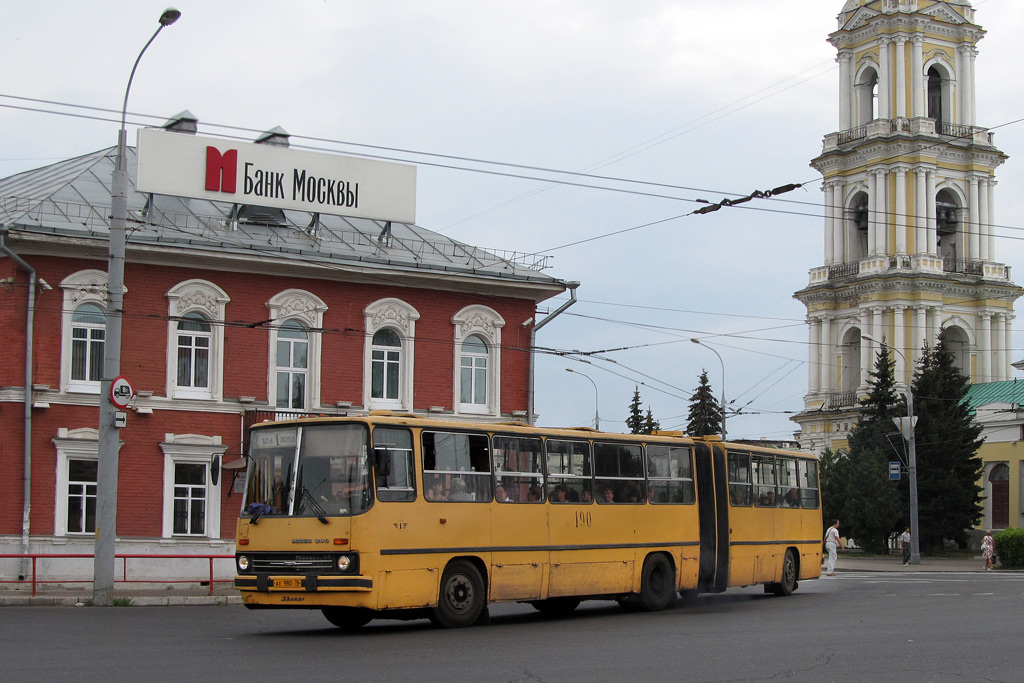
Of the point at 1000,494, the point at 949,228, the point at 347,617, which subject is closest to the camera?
the point at 347,617

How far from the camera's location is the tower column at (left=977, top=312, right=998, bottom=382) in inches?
3022

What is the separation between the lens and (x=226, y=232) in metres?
31.7

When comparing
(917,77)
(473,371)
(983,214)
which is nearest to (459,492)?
(473,371)

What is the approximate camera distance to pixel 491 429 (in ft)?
61.1

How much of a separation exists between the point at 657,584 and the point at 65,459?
Result: 13821 mm

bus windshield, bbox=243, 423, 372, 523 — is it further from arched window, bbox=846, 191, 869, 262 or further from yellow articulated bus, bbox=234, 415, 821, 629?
arched window, bbox=846, 191, 869, 262

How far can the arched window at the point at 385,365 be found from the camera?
3244cm

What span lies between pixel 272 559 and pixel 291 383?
14993 millimetres

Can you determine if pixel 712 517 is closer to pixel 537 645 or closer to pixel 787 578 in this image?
pixel 787 578

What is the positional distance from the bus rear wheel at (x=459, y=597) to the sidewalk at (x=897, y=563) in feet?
79.1

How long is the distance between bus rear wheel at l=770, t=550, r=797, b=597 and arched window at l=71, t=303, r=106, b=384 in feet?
50.0

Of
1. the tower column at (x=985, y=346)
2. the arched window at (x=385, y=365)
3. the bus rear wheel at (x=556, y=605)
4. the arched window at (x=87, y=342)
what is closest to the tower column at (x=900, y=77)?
the tower column at (x=985, y=346)

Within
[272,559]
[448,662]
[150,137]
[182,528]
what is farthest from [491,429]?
[150,137]

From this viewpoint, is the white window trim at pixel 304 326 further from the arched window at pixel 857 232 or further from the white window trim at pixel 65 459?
the arched window at pixel 857 232
